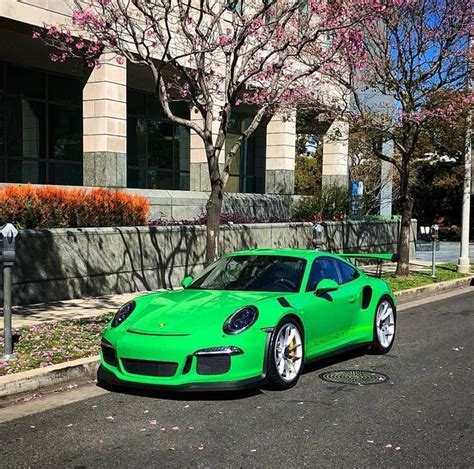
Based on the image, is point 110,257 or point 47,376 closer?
point 47,376

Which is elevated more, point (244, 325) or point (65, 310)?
point (244, 325)

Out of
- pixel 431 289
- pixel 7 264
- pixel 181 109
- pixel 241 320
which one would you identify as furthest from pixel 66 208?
pixel 181 109

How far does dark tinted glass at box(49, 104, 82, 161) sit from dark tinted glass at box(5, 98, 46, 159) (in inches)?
16.0

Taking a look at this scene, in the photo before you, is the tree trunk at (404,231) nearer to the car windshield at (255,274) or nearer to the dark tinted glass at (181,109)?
the car windshield at (255,274)

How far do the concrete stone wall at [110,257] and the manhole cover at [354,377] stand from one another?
229 inches

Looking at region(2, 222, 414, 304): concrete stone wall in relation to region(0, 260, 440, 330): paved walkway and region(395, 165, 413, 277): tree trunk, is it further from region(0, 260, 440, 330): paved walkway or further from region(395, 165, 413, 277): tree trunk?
region(395, 165, 413, 277): tree trunk

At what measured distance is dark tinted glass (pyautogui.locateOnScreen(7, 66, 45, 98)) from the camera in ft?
69.0

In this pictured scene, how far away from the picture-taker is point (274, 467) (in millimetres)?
4297

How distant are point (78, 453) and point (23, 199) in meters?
7.69

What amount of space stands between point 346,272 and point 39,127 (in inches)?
664

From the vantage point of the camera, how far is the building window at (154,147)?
25141 millimetres

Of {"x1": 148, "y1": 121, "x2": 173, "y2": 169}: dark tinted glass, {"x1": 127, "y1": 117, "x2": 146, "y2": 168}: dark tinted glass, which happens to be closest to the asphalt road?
{"x1": 127, "y1": 117, "x2": 146, "y2": 168}: dark tinted glass

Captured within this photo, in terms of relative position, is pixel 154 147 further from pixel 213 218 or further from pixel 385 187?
pixel 213 218

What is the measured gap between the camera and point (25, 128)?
21.6 m
